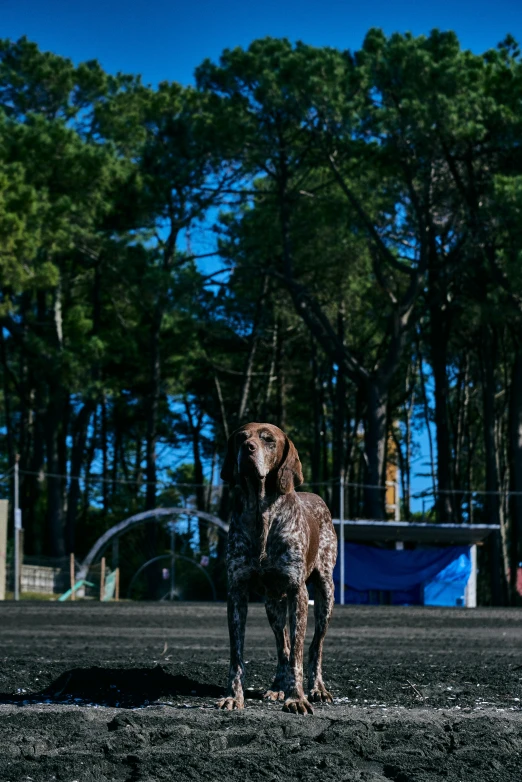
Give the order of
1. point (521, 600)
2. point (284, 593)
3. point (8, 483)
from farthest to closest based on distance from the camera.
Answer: point (8, 483) < point (521, 600) < point (284, 593)

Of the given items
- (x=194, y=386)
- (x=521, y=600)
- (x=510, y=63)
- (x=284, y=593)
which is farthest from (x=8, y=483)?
(x=284, y=593)

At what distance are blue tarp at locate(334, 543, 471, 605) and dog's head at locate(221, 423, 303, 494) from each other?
92.0 ft

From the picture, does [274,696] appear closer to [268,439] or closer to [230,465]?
[230,465]

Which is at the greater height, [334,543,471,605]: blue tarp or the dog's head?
the dog's head

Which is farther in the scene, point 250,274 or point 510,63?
point 250,274

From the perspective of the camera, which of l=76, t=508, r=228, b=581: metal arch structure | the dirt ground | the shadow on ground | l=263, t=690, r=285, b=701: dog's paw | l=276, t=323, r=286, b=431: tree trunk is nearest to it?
the dirt ground

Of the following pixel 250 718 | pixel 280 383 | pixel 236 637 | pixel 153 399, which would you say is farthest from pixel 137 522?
pixel 250 718

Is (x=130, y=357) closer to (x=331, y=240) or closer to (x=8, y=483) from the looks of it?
(x=8, y=483)

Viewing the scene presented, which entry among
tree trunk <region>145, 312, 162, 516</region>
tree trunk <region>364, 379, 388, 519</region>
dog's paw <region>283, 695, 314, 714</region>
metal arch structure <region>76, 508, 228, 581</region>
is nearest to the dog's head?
dog's paw <region>283, 695, 314, 714</region>

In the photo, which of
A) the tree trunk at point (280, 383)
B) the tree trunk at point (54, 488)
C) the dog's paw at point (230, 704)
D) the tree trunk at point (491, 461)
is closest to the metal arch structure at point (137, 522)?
the tree trunk at point (54, 488)

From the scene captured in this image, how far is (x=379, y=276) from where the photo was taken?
40250mm

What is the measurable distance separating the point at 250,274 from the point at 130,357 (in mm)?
8109

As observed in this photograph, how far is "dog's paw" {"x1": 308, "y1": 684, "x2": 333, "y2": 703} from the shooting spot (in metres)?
7.80

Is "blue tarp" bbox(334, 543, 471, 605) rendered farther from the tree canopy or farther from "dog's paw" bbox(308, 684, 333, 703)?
"dog's paw" bbox(308, 684, 333, 703)
